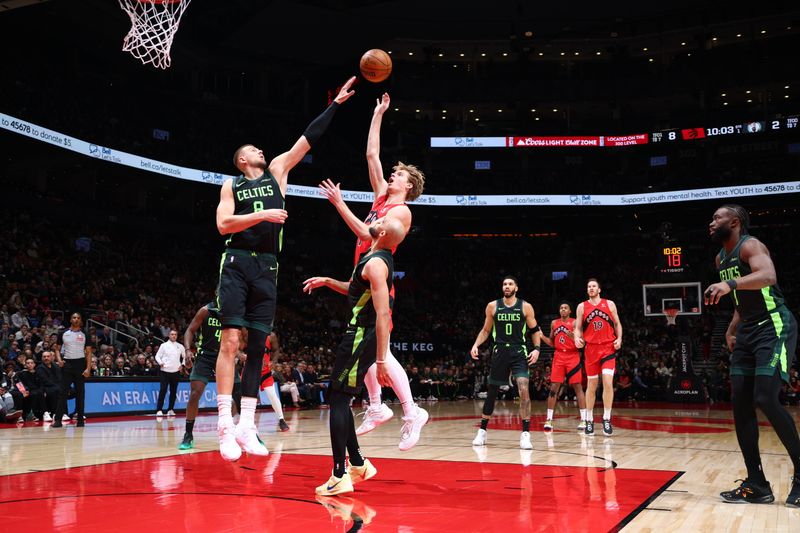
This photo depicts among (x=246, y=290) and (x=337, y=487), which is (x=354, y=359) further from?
(x=246, y=290)

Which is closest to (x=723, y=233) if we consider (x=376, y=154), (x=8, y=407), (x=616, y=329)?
(x=376, y=154)

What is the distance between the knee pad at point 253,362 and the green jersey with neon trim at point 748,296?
3.66 metres

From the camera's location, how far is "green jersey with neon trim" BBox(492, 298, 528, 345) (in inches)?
388

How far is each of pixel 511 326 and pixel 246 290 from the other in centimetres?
486

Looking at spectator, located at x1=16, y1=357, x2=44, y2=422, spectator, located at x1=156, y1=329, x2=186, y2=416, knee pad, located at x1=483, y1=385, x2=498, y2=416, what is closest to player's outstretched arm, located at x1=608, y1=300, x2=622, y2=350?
knee pad, located at x1=483, y1=385, x2=498, y2=416

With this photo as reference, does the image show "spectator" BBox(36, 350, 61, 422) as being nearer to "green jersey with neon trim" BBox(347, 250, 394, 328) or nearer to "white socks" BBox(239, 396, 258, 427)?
"white socks" BBox(239, 396, 258, 427)

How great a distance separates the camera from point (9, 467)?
6.93m

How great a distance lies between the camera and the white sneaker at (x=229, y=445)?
5.38 metres

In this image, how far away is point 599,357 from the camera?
11.5 meters

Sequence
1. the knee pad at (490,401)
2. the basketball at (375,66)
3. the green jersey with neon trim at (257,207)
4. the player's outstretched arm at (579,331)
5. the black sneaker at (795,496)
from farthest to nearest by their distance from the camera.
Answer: the player's outstretched arm at (579,331)
the knee pad at (490,401)
the basketball at (375,66)
the green jersey with neon trim at (257,207)
the black sneaker at (795,496)

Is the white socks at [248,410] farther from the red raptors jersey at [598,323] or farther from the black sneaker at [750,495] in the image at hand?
the red raptors jersey at [598,323]

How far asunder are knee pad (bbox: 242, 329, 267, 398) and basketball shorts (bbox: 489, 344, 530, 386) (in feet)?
14.8

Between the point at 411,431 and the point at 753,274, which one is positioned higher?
the point at 753,274

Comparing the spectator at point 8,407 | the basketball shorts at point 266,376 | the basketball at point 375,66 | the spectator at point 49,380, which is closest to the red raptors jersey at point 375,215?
the basketball at point 375,66
